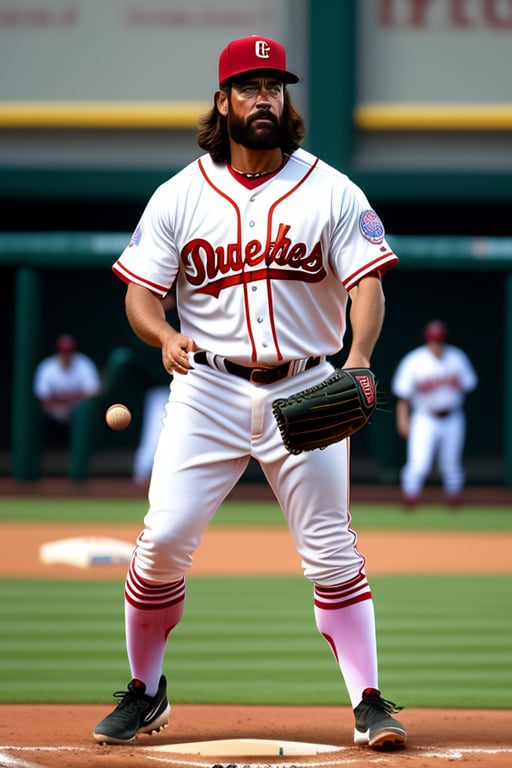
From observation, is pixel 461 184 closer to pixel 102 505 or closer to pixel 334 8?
pixel 334 8

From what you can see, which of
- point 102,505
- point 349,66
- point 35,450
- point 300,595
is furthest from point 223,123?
point 349,66

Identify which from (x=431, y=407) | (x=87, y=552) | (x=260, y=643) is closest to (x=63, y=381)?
(x=431, y=407)

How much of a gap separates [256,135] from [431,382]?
846 centimetres

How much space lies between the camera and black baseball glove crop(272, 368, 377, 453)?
11.5 ft

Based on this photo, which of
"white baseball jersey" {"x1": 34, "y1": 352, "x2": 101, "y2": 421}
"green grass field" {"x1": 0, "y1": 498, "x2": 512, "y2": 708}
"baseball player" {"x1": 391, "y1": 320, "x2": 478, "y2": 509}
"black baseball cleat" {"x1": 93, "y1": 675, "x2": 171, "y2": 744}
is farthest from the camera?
"white baseball jersey" {"x1": 34, "y1": 352, "x2": 101, "y2": 421}

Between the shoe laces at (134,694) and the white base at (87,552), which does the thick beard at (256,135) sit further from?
the white base at (87,552)

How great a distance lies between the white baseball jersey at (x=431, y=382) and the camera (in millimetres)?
11945

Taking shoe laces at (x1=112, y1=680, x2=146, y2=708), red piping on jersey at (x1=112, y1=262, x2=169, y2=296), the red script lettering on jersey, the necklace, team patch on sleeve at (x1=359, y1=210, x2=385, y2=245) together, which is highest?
the necklace

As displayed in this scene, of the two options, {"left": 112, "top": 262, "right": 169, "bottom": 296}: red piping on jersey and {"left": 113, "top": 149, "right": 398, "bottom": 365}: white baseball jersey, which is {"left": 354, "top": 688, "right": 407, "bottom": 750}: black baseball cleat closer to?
{"left": 113, "top": 149, "right": 398, "bottom": 365}: white baseball jersey

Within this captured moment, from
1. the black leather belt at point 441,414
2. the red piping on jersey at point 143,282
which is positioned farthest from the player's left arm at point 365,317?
the black leather belt at point 441,414

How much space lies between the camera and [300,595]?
7.35 meters

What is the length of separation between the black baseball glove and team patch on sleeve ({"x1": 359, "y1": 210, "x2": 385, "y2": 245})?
396 mm

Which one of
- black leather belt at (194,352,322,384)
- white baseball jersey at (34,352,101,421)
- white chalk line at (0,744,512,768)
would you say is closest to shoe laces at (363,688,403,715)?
white chalk line at (0,744,512,768)

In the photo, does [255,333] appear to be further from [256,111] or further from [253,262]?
[256,111]
